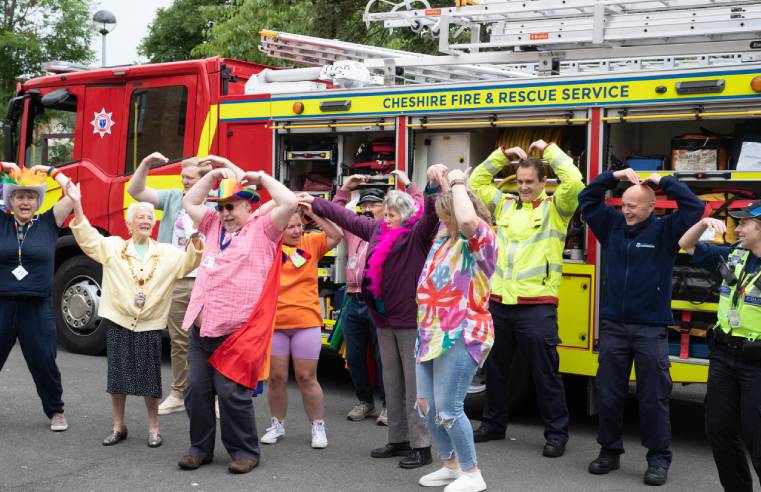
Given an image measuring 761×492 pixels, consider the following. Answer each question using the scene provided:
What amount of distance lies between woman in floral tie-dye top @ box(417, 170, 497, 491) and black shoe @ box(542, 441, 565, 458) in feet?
3.41

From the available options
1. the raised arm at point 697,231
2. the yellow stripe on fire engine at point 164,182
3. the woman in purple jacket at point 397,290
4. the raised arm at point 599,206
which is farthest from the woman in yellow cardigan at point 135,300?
the raised arm at point 697,231

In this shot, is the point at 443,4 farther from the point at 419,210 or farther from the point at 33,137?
the point at 419,210

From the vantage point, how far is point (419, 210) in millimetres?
6289

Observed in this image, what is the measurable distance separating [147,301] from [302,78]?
3034 millimetres

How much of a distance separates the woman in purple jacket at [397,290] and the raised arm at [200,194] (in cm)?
60

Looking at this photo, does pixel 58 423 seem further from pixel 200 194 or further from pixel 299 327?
pixel 200 194

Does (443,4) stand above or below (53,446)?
above

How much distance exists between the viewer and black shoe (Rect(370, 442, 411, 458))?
6.21 m

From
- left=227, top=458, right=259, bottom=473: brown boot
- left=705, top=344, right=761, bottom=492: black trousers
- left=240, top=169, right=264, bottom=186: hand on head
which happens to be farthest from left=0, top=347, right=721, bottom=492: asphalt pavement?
left=240, top=169, right=264, bottom=186: hand on head

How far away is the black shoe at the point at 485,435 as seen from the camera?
22.0 feet

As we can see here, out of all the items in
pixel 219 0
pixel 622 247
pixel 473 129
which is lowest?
pixel 622 247

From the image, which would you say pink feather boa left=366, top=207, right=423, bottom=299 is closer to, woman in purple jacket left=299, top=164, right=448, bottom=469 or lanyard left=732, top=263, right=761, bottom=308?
woman in purple jacket left=299, top=164, right=448, bottom=469

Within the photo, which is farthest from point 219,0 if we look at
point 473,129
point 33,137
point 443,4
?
point 473,129

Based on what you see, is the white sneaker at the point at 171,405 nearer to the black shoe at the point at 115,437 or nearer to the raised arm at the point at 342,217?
the black shoe at the point at 115,437
